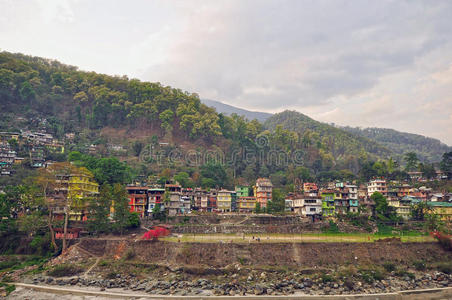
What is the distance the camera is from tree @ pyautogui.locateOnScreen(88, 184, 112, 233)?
4125 cm

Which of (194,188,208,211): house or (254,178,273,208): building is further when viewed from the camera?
(254,178,273,208): building

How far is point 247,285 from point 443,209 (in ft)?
122

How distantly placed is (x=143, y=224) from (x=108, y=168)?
1217 centimetres

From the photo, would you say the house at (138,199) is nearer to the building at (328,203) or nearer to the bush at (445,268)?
the building at (328,203)

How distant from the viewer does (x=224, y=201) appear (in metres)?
58.3

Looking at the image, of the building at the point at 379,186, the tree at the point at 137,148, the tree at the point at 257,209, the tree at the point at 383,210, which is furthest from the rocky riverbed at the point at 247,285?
the tree at the point at 137,148

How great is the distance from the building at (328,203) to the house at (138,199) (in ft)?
91.5

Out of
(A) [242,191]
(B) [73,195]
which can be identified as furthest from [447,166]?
(B) [73,195]

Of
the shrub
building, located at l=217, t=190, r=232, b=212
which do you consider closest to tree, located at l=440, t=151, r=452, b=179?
building, located at l=217, t=190, r=232, b=212

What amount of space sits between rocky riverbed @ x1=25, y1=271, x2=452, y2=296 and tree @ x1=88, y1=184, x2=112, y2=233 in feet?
28.0

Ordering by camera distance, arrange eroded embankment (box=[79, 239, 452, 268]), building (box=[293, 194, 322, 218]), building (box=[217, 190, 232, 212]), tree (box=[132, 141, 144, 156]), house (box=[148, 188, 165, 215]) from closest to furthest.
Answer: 1. eroded embankment (box=[79, 239, 452, 268])
2. house (box=[148, 188, 165, 215])
3. building (box=[293, 194, 322, 218])
4. building (box=[217, 190, 232, 212])
5. tree (box=[132, 141, 144, 156])

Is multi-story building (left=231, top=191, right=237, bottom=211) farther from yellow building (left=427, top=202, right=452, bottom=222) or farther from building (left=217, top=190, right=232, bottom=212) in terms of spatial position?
yellow building (left=427, top=202, right=452, bottom=222)

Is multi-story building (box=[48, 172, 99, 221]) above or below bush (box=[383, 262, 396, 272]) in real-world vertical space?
above

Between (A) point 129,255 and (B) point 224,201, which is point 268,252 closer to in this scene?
(A) point 129,255
